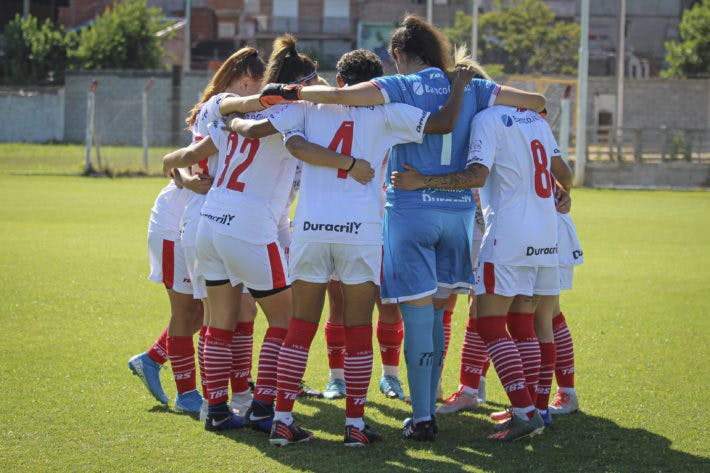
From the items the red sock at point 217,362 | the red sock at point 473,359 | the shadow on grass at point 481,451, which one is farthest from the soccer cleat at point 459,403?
the red sock at point 217,362

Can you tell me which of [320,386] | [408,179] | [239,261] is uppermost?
[408,179]

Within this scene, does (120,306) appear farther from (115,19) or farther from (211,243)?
(115,19)

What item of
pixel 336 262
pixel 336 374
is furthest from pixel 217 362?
pixel 336 374

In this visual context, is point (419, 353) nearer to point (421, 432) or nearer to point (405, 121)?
point (421, 432)

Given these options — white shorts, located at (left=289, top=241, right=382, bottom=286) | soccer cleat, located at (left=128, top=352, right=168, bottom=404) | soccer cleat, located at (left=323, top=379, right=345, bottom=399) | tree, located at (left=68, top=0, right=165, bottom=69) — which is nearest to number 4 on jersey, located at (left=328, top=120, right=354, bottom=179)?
white shorts, located at (left=289, top=241, right=382, bottom=286)

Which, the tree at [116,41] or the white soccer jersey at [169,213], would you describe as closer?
the white soccer jersey at [169,213]

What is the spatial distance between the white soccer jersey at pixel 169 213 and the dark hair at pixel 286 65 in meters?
1.20

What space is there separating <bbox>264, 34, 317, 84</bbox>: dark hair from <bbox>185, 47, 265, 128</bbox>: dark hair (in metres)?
0.31

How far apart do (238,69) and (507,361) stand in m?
2.46

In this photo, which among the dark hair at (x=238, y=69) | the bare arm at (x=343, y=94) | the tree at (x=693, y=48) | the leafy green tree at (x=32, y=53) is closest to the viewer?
the bare arm at (x=343, y=94)

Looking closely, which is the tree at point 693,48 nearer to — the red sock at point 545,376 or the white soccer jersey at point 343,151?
the red sock at point 545,376

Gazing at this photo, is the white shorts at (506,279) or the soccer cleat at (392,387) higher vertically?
the white shorts at (506,279)

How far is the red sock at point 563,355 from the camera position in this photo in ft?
21.6

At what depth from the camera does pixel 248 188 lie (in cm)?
576
